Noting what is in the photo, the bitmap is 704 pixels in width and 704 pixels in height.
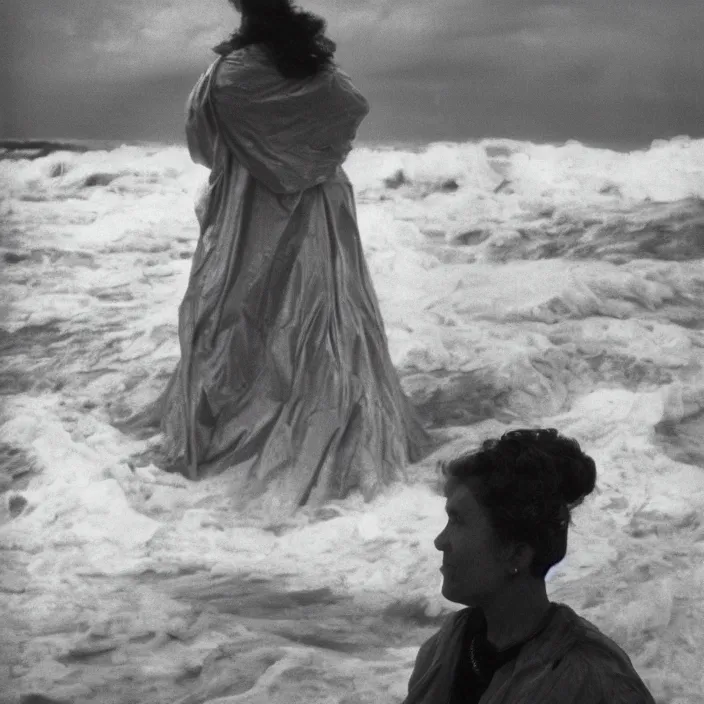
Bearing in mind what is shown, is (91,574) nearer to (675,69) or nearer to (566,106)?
(566,106)

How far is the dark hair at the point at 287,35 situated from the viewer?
9.16 feet

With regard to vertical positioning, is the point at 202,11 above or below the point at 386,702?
above

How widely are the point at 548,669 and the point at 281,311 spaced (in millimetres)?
1691

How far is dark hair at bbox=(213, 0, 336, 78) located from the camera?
9.16 ft

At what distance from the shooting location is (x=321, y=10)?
3041 mm

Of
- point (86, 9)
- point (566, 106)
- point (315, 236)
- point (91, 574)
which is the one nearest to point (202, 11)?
point (86, 9)

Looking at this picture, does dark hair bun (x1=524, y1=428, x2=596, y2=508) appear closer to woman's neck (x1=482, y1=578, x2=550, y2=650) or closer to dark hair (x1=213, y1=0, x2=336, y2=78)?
woman's neck (x1=482, y1=578, x2=550, y2=650)

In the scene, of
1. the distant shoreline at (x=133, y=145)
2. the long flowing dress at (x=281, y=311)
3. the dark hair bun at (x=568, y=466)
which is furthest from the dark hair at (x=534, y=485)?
the distant shoreline at (x=133, y=145)

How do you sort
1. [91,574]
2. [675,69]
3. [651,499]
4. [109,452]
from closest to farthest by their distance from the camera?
[91,574] < [651,499] < [109,452] < [675,69]

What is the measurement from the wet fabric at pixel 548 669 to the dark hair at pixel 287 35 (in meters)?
1.65

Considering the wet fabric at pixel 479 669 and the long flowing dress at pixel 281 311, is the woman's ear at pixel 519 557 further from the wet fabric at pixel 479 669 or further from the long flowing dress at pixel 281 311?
the long flowing dress at pixel 281 311

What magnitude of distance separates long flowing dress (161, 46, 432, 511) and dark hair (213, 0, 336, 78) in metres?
0.03

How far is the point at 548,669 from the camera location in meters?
1.36

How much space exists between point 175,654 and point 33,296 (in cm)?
134
